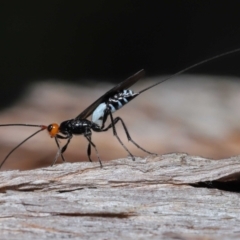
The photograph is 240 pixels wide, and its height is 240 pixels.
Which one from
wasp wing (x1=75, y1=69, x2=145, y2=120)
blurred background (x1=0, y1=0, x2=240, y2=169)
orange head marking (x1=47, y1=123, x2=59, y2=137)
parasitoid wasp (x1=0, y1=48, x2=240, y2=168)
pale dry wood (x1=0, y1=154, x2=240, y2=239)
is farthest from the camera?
blurred background (x1=0, y1=0, x2=240, y2=169)

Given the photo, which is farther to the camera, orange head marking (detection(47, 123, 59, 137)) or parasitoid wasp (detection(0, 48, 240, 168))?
orange head marking (detection(47, 123, 59, 137))

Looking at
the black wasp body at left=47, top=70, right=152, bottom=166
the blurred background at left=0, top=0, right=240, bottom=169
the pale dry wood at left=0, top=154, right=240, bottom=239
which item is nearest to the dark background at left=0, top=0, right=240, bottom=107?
the blurred background at left=0, top=0, right=240, bottom=169

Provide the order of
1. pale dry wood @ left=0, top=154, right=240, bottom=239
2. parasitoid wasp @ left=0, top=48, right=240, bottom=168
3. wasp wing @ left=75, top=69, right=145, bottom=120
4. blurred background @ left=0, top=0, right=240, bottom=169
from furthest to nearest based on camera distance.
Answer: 1. blurred background @ left=0, top=0, right=240, bottom=169
2. parasitoid wasp @ left=0, top=48, right=240, bottom=168
3. wasp wing @ left=75, top=69, right=145, bottom=120
4. pale dry wood @ left=0, top=154, right=240, bottom=239

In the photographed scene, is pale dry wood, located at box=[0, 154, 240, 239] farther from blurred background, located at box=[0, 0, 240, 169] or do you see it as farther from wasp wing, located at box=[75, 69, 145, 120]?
blurred background, located at box=[0, 0, 240, 169]

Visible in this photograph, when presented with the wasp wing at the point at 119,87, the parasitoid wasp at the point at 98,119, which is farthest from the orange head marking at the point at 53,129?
the wasp wing at the point at 119,87

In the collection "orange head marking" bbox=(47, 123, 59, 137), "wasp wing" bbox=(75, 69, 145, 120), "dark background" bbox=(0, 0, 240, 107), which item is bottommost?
"orange head marking" bbox=(47, 123, 59, 137)

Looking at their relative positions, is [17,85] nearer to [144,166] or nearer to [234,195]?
[144,166]

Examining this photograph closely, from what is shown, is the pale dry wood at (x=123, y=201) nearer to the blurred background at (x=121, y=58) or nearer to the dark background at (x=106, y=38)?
the blurred background at (x=121, y=58)
